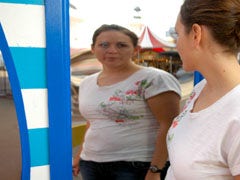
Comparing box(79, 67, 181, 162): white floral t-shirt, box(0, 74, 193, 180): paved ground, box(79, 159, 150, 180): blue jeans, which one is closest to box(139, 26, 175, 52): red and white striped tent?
box(79, 67, 181, 162): white floral t-shirt

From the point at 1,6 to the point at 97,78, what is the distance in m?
0.78

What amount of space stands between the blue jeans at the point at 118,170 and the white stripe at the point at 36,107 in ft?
1.90

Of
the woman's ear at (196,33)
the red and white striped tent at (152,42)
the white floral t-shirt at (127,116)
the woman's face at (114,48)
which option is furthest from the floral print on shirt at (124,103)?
the woman's ear at (196,33)

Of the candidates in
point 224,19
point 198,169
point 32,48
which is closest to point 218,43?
point 224,19

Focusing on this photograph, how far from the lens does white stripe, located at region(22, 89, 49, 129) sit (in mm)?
876

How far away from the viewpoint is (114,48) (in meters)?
1.44

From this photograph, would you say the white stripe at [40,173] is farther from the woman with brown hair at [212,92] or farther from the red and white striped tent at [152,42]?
the red and white striped tent at [152,42]

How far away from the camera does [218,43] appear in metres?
0.80

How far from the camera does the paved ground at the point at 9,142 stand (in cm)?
89

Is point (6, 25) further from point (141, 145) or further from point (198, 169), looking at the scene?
point (141, 145)

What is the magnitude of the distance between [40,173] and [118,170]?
1.75ft

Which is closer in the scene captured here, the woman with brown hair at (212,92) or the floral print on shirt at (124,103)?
the woman with brown hair at (212,92)

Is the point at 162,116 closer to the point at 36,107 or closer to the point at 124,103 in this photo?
the point at 124,103

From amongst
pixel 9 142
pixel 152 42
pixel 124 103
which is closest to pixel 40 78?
pixel 9 142
